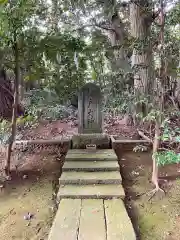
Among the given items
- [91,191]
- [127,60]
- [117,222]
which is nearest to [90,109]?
[127,60]

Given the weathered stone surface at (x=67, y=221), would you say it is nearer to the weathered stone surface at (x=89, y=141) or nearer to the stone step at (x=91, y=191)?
the stone step at (x=91, y=191)

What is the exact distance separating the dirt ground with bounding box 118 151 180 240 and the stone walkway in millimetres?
227

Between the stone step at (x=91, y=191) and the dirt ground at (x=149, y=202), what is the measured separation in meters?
0.23

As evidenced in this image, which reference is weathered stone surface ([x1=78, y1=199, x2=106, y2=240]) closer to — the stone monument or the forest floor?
the forest floor

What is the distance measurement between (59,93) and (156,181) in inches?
178

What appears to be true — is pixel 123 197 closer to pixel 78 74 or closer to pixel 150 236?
pixel 150 236

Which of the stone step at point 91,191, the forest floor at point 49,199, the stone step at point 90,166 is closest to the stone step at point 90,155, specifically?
the stone step at point 90,166

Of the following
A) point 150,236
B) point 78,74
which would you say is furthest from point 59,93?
point 150,236

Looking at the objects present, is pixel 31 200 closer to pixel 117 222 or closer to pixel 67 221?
pixel 67 221

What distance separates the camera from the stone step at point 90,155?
151 inches

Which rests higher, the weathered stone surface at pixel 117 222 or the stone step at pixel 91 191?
the stone step at pixel 91 191

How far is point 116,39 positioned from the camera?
25.5ft

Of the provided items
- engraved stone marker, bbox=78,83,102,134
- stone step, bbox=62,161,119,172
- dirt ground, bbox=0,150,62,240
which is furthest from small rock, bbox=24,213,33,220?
engraved stone marker, bbox=78,83,102,134

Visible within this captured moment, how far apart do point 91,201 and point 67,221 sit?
20.0 inches
